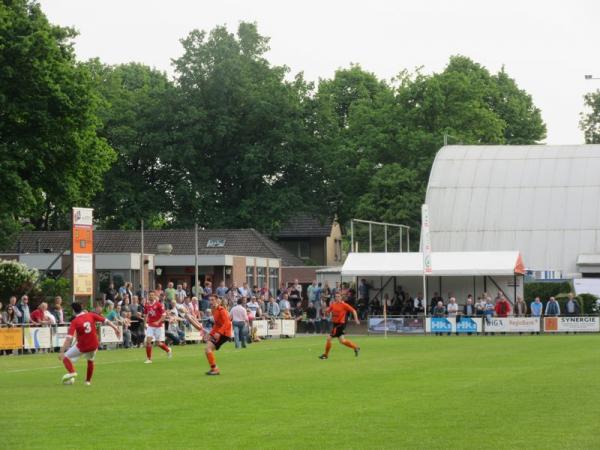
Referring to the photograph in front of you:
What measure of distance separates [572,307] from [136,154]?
35021 millimetres

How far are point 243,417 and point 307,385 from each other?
6201 mm

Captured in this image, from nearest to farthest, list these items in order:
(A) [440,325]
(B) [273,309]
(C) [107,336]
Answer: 1. (C) [107,336]
2. (A) [440,325]
3. (B) [273,309]

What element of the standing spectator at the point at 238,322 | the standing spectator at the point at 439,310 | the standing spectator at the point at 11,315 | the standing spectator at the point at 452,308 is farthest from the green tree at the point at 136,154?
the standing spectator at the point at 11,315

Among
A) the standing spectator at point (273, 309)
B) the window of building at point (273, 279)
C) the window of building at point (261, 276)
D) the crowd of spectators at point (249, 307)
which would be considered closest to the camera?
the crowd of spectators at point (249, 307)

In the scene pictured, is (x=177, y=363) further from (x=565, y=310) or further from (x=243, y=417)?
(x=565, y=310)

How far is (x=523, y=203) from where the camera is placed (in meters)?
73.5

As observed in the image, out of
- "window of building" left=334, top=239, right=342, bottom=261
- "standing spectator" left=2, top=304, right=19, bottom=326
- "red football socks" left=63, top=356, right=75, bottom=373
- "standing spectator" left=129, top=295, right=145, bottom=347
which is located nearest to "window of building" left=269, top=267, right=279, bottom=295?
"window of building" left=334, top=239, right=342, bottom=261

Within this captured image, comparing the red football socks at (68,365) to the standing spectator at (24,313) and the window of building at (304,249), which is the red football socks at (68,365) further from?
the window of building at (304,249)

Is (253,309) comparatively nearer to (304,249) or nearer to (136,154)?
(136,154)

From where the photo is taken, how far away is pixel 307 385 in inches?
944

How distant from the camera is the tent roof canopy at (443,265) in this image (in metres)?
60.1

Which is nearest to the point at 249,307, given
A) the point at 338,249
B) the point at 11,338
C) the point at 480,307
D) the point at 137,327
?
the point at 137,327

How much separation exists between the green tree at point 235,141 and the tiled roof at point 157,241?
2501 millimetres

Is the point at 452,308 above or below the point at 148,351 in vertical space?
above
